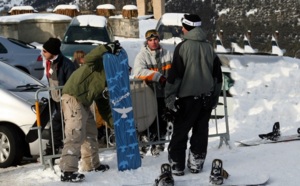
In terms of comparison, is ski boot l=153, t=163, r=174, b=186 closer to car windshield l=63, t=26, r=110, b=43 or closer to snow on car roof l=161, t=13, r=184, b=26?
car windshield l=63, t=26, r=110, b=43

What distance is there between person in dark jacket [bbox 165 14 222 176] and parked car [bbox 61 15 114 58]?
1123 centimetres

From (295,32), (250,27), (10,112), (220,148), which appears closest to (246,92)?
(220,148)

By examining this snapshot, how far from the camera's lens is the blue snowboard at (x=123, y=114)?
22.4 ft

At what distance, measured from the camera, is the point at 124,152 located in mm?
6988

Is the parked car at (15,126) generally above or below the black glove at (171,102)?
below

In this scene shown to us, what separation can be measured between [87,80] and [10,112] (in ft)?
5.90

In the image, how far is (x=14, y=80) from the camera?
30.7ft

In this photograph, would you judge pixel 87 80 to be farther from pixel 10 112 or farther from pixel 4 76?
pixel 4 76

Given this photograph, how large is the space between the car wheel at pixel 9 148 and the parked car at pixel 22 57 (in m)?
7.82

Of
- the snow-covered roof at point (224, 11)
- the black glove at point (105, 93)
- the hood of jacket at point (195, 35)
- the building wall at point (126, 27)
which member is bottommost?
the snow-covered roof at point (224, 11)

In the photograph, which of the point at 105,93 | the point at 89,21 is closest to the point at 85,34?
the point at 89,21

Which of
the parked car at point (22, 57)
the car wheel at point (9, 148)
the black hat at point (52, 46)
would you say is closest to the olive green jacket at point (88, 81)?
the black hat at point (52, 46)

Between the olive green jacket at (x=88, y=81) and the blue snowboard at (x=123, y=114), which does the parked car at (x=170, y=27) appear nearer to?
the blue snowboard at (x=123, y=114)

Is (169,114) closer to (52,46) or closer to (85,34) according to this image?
(52,46)
